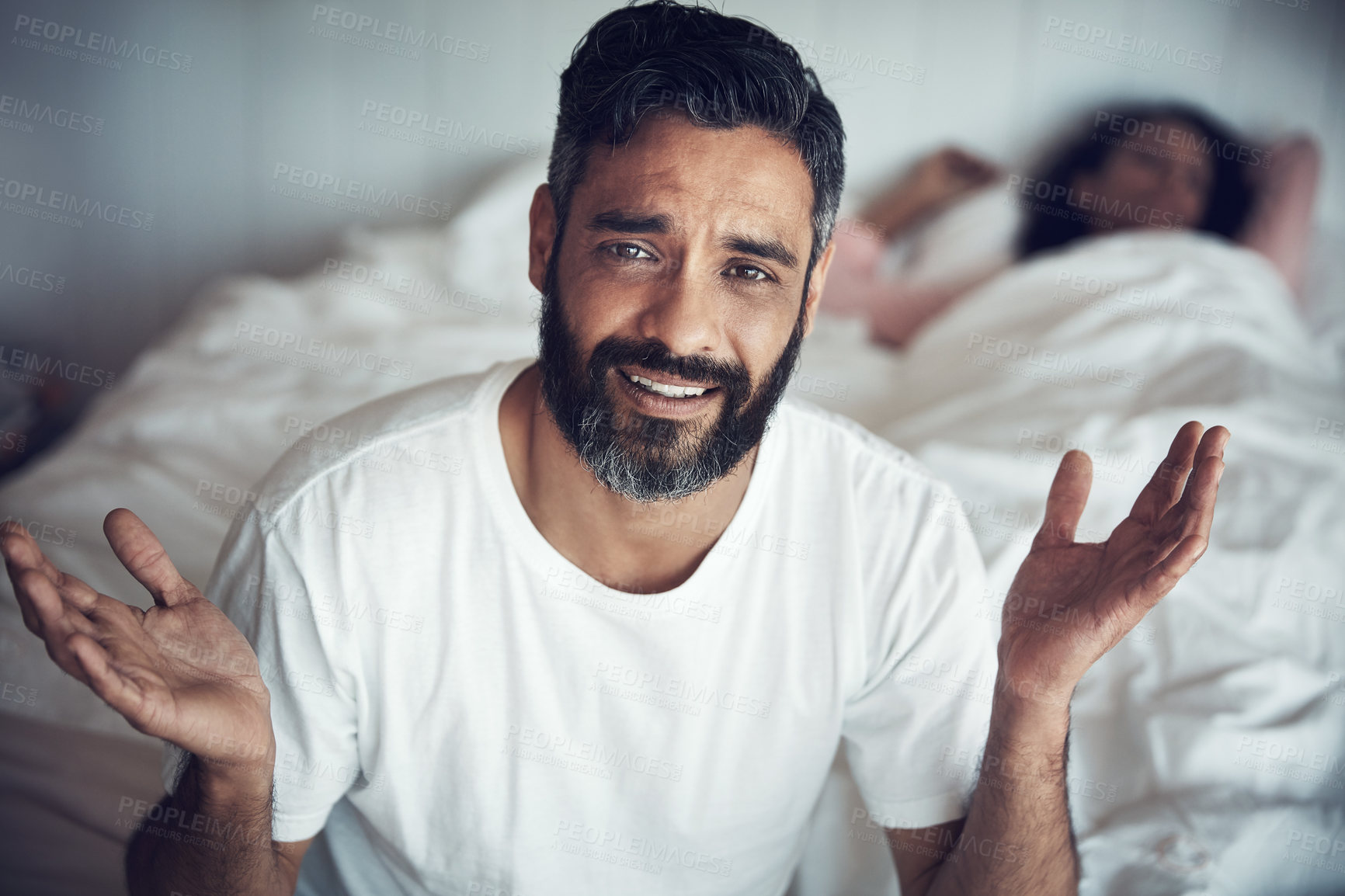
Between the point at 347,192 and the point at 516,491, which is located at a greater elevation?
the point at 347,192

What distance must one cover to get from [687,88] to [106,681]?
66 cm

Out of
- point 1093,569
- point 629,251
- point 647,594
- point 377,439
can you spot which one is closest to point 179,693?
point 377,439

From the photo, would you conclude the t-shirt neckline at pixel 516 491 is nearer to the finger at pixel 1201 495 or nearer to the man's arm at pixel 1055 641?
the man's arm at pixel 1055 641

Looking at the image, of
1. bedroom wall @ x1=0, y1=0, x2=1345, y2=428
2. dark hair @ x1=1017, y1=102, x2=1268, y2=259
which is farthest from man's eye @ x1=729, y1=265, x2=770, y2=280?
dark hair @ x1=1017, y1=102, x2=1268, y2=259

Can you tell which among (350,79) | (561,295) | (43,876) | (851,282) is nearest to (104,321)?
(350,79)

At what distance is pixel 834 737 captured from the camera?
2.98 ft

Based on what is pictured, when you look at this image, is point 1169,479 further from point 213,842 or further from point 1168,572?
point 213,842

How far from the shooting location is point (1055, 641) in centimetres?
77

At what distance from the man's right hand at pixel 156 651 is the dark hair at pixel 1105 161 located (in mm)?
2016

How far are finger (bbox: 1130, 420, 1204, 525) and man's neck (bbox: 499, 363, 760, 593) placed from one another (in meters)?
0.39

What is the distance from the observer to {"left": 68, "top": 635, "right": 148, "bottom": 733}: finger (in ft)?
1.79

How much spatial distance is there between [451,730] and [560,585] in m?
0.18

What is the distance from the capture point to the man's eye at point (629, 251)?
0.79 m

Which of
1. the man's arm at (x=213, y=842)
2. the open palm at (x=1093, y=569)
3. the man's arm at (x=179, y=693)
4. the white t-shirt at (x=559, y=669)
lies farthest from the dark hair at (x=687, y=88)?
the man's arm at (x=213, y=842)
